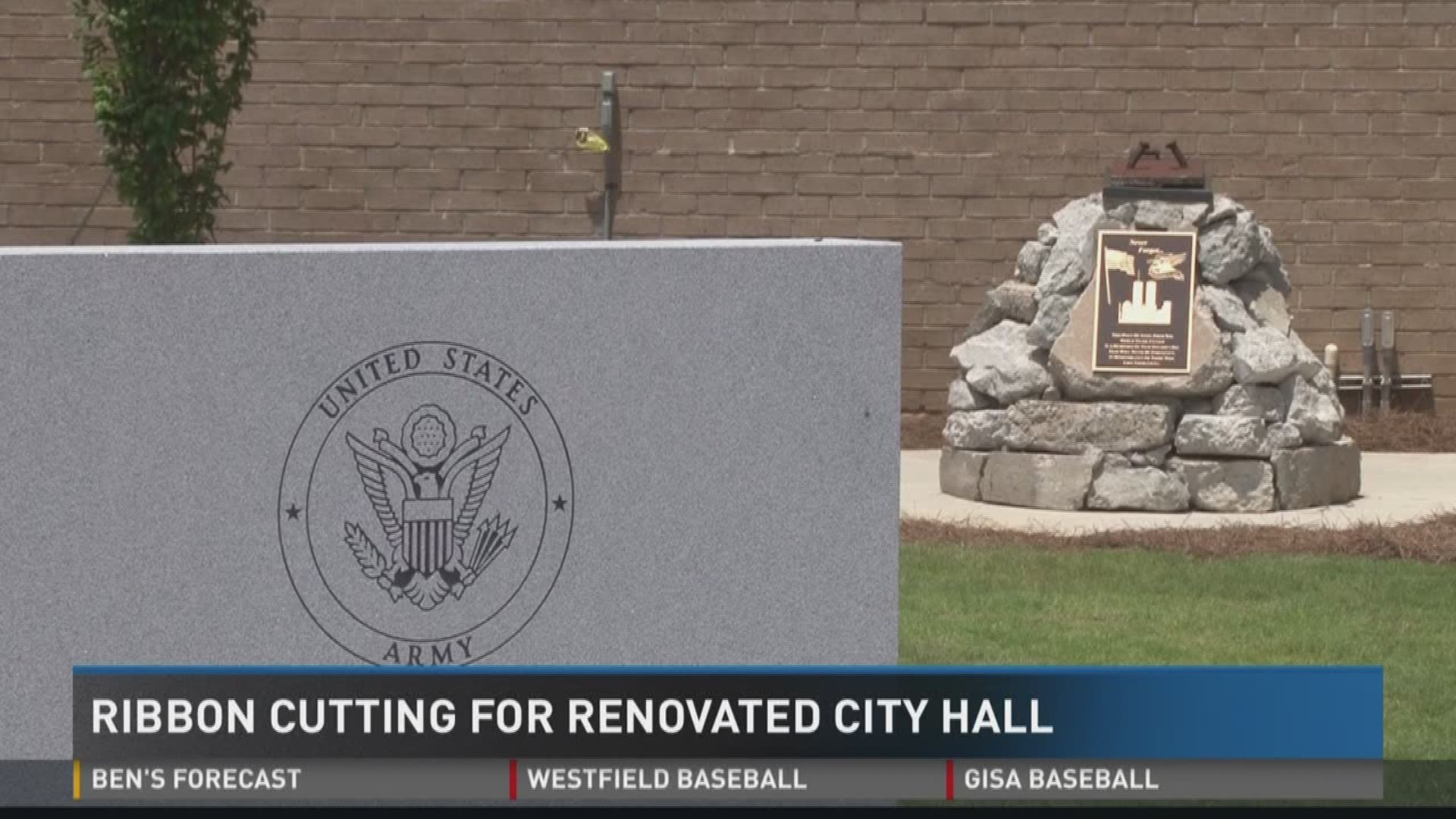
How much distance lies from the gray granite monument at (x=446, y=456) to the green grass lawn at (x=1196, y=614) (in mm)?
2173

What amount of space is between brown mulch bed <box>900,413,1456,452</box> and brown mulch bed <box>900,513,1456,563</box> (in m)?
3.25

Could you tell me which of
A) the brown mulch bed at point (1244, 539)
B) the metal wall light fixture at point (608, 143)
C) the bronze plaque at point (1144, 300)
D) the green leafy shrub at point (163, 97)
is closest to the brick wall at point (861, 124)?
the metal wall light fixture at point (608, 143)

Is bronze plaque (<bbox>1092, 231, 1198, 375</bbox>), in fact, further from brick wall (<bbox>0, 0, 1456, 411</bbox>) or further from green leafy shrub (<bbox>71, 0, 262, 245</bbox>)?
green leafy shrub (<bbox>71, 0, 262, 245</bbox>)

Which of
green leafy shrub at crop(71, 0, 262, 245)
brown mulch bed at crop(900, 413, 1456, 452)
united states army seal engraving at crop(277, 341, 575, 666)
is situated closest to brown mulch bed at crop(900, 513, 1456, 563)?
brown mulch bed at crop(900, 413, 1456, 452)

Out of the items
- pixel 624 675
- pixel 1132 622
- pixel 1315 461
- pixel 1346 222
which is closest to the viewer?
pixel 624 675

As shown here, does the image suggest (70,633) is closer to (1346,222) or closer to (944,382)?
(944,382)

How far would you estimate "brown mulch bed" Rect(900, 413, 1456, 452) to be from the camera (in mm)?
13531

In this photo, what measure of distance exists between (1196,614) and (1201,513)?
2.47 meters

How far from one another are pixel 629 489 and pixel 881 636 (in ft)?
2.31

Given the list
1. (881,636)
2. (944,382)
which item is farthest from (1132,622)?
(944,382)

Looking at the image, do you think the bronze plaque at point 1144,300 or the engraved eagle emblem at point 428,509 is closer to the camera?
the engraved eagle emblem at point 428,509

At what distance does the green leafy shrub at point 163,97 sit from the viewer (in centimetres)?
1144

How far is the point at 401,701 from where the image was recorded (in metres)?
5.22

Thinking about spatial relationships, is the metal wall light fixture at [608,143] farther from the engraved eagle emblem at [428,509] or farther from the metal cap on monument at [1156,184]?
the engraved eagle emblem at [428,509]
